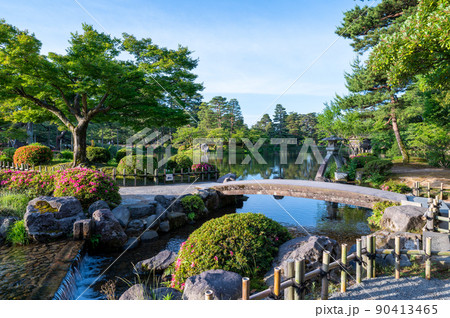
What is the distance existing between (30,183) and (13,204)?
5.09 ft

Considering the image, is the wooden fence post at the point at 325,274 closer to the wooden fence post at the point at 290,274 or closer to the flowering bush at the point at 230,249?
the wooden fence post at the point at 290,274

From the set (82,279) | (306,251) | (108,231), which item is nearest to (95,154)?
(108,231)

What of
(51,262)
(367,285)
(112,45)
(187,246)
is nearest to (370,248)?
(367,285)

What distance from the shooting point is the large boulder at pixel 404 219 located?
5.73 metres

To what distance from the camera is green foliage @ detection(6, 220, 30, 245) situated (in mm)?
5984

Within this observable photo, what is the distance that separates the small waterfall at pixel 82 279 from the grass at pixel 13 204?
320 cm

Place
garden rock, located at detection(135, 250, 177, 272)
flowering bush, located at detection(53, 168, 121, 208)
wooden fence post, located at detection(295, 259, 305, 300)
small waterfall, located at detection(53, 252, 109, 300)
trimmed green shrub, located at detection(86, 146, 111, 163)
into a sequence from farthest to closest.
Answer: trimmed green shrub, located at detection(86, 146, 111, 163) → flowering bush, located at detection(53, 168, 121, 208) → garden rock, located at detection(135, 250, 177, 272) → small waterfall, located at detection(53, 252, 109, 300) → wooden fence post, located at detection(295, 259, 305, 300)

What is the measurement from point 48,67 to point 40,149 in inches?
294

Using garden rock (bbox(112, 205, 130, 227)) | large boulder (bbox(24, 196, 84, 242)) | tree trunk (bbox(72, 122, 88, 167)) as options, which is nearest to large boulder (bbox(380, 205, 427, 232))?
garden rock (bbox(112, 205, 130, 227))

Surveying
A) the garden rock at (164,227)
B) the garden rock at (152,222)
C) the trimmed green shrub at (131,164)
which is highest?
the trimmed green shrub at (131,164)

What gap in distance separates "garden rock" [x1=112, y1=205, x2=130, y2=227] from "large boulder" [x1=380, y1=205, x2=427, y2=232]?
7078mm

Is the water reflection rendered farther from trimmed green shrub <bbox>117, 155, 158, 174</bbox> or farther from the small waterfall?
trimmed green shrub <bbox>117, 155, 158, 174</bbox>

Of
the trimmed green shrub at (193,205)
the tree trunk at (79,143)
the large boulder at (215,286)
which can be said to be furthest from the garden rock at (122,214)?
the tree trunk at (79,143)

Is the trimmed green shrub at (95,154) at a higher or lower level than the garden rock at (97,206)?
higher
